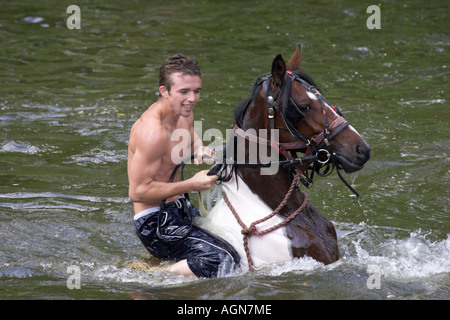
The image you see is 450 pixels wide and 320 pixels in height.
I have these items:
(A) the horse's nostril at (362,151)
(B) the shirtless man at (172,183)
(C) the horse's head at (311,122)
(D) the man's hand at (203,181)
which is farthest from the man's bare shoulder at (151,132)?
(A) the horse's nostril at (362,151)

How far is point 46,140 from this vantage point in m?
8.91

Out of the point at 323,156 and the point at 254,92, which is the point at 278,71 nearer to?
the point at 254,92

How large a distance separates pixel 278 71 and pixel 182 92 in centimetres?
73

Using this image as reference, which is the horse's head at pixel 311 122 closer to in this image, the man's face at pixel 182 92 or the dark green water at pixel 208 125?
the man's face at pixel 182 92

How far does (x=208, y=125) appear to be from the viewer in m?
9.26

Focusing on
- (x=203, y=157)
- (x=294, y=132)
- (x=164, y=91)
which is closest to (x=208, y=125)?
(x=203, y=157)

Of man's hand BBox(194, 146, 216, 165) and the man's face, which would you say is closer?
the man's face

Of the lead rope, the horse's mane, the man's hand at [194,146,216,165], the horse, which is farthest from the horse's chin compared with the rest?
the man's hand at [194,146,216,165]

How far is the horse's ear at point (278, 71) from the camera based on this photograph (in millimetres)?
4402

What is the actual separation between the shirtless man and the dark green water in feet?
0.71

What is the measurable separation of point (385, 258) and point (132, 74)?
7787mm

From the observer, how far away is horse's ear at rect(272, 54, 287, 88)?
4.40 metres

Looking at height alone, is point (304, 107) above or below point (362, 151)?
above

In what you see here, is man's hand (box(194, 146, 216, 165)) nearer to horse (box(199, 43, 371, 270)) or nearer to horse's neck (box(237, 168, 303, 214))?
horse (box(199, 43, 371, 270))
